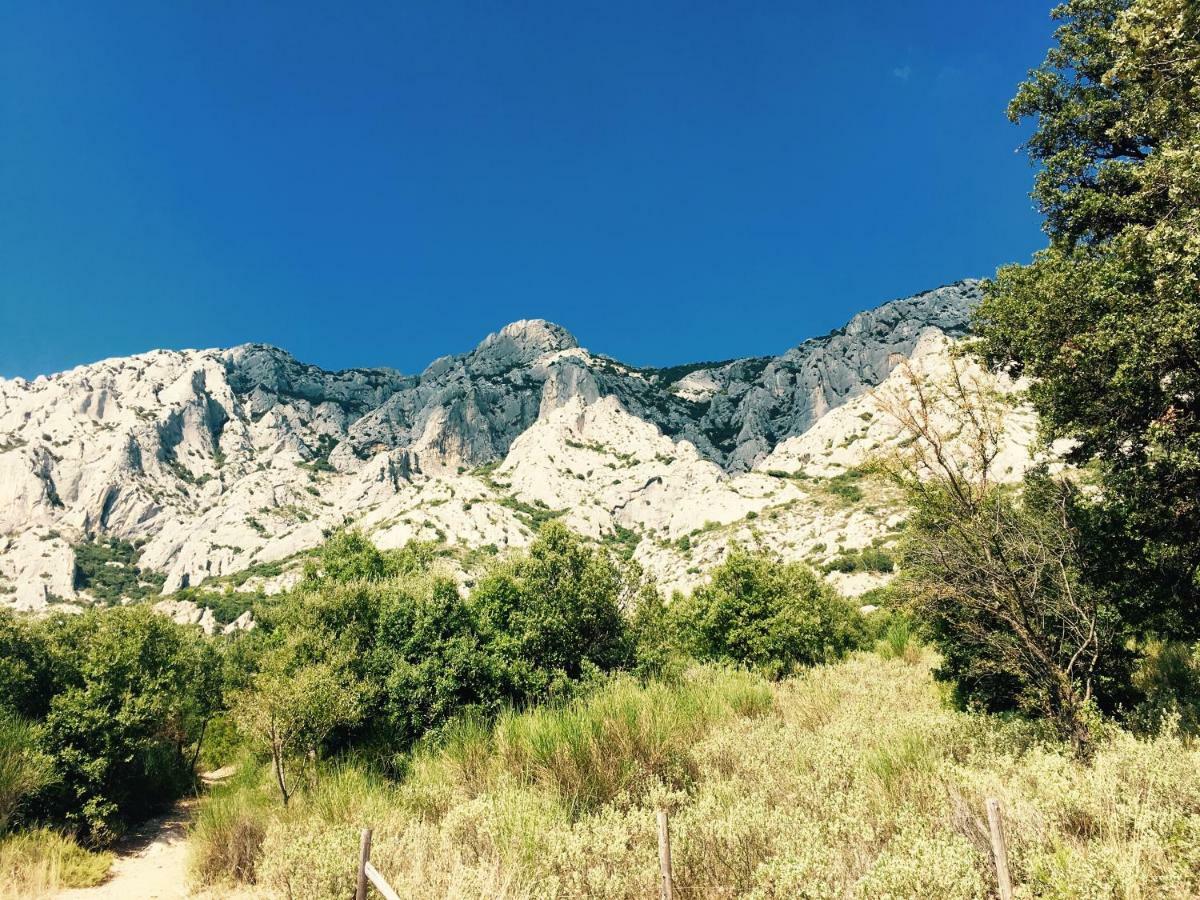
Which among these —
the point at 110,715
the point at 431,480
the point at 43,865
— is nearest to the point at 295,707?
the point at 43,865

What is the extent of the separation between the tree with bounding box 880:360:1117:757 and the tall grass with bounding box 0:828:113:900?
22.0m

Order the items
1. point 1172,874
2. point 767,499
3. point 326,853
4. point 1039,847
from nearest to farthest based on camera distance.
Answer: point 1172,874 → point 1039,847 → point 326,853 → point 767,499

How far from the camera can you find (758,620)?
35.9 metres

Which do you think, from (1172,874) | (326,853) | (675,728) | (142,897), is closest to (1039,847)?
(1172,874)

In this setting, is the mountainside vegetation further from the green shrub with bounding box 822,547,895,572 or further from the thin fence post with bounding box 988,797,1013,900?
the green shrub with bounding box 822,547,895,572

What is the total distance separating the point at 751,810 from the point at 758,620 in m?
31.2

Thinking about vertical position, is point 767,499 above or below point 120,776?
above

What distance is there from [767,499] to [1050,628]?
13308 cm

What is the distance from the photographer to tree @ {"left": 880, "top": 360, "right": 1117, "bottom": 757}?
9.91 meters

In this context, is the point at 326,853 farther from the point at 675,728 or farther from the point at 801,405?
the point at 801,405

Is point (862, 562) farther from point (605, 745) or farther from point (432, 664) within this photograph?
point (605, 745)

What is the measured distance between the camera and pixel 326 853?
7.38 meters

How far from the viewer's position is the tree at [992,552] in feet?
32.5

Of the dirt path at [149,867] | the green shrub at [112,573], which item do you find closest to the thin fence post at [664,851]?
the dirt path at [149,867]
